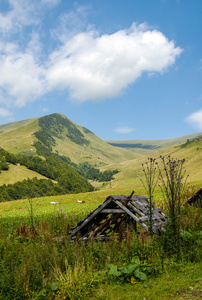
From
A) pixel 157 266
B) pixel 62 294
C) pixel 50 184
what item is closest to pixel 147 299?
pixel 157 266

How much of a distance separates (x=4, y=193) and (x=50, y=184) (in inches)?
1228

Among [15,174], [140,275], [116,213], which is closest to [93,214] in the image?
[116,213]

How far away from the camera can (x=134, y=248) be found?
734 centimetres

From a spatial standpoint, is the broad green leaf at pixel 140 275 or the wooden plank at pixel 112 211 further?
the wooden plank at pixel 112 211

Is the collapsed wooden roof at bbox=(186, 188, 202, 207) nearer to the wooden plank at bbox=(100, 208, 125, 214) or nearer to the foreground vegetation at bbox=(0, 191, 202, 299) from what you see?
the foreground vegetation at bbox=(0, 191, 202, 299)

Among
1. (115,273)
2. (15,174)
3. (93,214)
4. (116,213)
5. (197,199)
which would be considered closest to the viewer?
(115,273)

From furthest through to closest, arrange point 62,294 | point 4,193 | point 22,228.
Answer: point 4,193 → point 22,228 → point 62,294

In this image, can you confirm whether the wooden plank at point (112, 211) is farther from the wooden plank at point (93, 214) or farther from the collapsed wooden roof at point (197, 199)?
the collapsed wooden roof at point (197, 199)

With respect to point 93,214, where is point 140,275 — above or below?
below

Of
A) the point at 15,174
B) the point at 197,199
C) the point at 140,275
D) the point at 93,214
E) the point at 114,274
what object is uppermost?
the point at 15,174

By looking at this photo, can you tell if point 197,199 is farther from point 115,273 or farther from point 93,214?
point 115,273

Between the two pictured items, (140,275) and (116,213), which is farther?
(116,213)

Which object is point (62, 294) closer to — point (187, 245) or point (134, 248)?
point (134, 248)

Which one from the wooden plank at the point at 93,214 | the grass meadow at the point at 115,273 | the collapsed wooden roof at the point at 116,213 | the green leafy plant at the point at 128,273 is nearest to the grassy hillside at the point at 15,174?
the collapsed wooden roof at the point at 116,213
